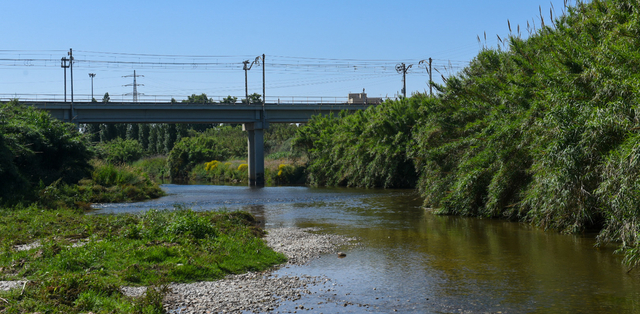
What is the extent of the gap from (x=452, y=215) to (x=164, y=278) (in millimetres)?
16542

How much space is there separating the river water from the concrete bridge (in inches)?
1429

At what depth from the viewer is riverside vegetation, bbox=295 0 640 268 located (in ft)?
45.4

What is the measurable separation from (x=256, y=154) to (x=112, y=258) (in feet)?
155

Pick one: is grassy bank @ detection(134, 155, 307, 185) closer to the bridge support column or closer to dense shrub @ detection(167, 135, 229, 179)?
dense shrub @ detection(167, 135, 229, 179)

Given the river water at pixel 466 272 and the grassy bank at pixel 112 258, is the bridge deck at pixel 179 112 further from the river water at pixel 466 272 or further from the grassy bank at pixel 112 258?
the river water at pixel 466 272

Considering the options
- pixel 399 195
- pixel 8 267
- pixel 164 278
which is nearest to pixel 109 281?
pixel 164 278

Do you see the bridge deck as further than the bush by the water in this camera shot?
Yes

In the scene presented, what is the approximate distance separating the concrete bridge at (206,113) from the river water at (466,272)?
1429 inches

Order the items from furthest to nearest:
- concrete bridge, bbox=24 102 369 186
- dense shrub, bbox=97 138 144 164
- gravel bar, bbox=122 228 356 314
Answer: dense shrub, bbox=97 138 144 164, concrete bridge, bbox=24 102 369 186, gravel bar, bbox=122 228 356 314

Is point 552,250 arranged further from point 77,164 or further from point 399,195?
point 77,164

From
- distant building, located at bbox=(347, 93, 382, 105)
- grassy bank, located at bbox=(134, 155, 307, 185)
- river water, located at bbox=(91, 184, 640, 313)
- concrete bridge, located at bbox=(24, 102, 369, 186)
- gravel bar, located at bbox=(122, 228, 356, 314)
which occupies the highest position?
distant building, located at bbox=(347, 93, 382, 105)

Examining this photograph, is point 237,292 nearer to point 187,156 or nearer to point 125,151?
point 187,156

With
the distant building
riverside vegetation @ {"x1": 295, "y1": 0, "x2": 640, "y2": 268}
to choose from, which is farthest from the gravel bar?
the distant building

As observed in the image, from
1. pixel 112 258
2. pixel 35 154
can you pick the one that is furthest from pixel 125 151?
pixel 112 258
